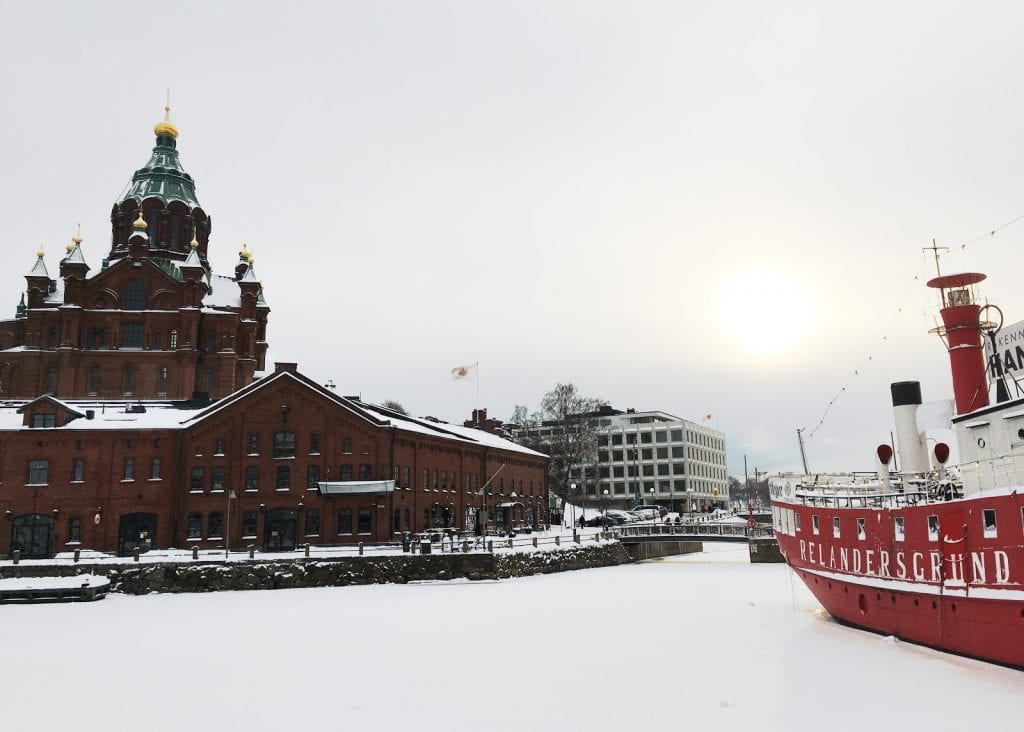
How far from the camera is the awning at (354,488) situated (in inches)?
2037

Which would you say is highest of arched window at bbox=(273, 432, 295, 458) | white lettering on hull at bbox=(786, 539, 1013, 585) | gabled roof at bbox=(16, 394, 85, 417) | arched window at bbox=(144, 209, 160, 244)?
arched window at bbox=(144, 209, 160, 244)

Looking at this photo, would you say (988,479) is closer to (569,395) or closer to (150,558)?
(150,558)

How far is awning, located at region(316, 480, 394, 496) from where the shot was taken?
5175cm

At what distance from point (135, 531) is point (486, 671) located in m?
39.1

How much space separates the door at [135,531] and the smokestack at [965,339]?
46.9 m

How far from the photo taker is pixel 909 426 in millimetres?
27312

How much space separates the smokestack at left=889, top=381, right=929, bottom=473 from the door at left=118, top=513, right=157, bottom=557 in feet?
146

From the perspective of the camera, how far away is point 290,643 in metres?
25.8

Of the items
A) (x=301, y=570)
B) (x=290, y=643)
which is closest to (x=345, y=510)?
(x=301, y=570)

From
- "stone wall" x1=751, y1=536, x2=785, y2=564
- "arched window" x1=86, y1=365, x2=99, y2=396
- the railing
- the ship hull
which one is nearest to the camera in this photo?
the ship hull

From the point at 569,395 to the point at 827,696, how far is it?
79097 mm

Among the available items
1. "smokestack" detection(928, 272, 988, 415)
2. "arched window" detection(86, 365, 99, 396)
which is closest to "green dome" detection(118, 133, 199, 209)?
"arched window" detection(86, 365, 99, 396)

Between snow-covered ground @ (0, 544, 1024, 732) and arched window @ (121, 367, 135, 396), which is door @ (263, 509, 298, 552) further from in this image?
arched window @ (121, 367, 135, 396)

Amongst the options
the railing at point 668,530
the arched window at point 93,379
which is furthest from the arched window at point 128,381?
the railing at point 668,530
